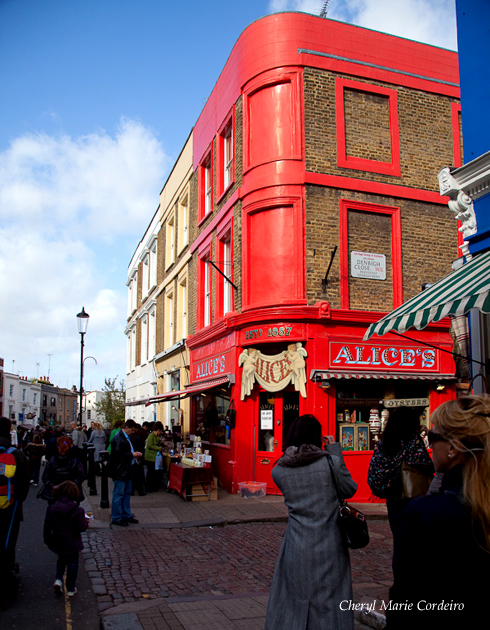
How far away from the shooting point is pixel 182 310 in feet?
74.5

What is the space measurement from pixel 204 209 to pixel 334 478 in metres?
16.8

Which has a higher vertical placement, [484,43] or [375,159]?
[375,159]

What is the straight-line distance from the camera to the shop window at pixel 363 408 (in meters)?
14.1

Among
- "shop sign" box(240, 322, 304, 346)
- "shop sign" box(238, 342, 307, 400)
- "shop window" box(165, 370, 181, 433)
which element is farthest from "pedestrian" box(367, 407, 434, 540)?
"shop window" box(165, 370, 181, 433)

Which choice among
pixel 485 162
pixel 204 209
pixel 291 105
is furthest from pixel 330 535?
pixel 204 209

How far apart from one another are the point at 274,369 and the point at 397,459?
9.93 m

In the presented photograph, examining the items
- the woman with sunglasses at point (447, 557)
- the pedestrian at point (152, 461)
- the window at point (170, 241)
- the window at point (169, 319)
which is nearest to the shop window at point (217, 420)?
the pedestrian at point (152, 461)

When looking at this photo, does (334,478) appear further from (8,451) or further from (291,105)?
(291,105)

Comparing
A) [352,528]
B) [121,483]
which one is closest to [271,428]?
[121,483]

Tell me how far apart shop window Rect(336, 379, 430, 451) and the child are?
8.66 metres

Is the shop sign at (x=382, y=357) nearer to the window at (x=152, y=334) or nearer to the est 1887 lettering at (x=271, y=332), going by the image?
the est 1887 lettering at (x=271, y=332)

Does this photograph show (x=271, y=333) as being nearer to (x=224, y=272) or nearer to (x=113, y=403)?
(x=224, y=272)

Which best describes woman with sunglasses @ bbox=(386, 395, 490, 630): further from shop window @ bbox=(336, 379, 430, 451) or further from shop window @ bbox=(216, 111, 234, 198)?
shop window @ bbox=(216, 111, 234, 198)

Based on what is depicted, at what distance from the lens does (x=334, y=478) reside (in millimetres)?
3783
